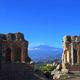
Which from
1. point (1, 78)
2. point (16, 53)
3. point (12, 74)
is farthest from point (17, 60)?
point (1, 78)

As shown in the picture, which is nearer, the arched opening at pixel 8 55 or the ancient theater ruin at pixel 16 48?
the ancient theater ruin at pixel 16 48

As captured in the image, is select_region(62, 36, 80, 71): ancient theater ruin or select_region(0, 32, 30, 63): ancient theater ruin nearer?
select_region(0, 32, 30, 63): ancient theater ruin

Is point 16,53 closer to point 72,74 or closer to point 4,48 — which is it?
point 4,48

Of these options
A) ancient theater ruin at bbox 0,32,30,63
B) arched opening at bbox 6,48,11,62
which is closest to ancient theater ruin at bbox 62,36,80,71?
ancient theater ruin at bbox 0,32,30,63

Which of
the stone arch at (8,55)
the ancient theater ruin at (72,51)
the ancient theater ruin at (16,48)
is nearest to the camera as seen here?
the ancient theater ruin at (16,48)

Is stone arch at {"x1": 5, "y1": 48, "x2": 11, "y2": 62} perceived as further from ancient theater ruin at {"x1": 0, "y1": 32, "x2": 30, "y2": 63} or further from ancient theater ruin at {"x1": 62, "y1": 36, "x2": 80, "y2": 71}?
Result: ancient theater ruin at {"x1": 62, "y1": 36, "x2": 80, "y2": 71}

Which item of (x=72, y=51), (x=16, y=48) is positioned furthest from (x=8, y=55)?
(x=72, y=51)

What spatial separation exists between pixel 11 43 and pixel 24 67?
10.5 meters

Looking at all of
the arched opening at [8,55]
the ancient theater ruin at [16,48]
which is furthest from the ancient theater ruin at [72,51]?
the arched opening at [8,55]

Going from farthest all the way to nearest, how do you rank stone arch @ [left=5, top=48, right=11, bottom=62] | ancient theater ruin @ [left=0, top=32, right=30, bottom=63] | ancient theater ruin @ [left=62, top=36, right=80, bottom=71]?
1. ancient theater ruin @ [left=62, top=36, right=80, bottom=71]
2. stone arch @ [left=5, top=48, right=11, bottom=62]
3. ancient theater ruin @ [left=0, top=32, right=30, bottom=63]

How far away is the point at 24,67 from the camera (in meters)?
83.6

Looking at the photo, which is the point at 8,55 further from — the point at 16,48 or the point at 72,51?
the point at 72,51

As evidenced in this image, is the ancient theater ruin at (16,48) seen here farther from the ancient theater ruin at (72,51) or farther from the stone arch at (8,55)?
the ancient theater ruin at (72,51)

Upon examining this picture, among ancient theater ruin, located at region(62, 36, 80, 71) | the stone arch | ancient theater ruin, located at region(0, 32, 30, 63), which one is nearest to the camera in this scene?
ancient theater ruin, located at region(0, 32, 30, 63)
